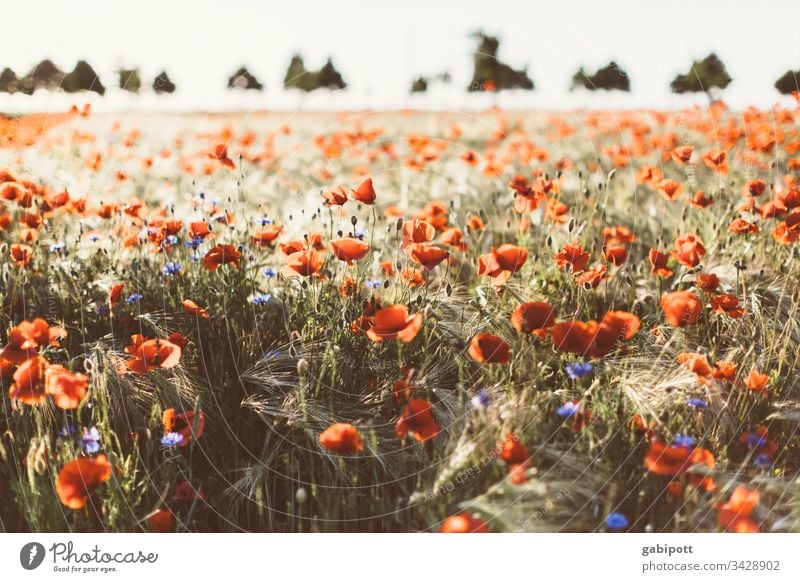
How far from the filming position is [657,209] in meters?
3.64

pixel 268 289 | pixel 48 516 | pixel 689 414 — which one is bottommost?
pixel 48 516

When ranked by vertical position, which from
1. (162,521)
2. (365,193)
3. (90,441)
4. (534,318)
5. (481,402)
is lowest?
(162,521)

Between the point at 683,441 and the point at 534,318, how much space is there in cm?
46

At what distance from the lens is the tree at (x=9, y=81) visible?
2410 millimetres

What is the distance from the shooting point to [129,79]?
262 centimetres

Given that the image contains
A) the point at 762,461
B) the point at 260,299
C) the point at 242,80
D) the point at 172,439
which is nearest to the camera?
the point at 172,439

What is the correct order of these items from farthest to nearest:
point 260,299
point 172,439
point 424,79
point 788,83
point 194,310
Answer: point 424,79 → point 788,83 → point 260,299 → point 194,310 → point 172,439

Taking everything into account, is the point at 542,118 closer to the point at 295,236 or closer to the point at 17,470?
the point at 295,236

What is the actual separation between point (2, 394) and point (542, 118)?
22.0 ft

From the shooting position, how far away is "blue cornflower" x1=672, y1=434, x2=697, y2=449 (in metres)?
1.70

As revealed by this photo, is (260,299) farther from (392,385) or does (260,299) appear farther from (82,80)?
(82,80)

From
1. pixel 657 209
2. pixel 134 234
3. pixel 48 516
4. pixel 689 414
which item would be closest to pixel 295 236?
pixel 134 234

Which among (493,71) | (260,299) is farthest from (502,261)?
(493,71)

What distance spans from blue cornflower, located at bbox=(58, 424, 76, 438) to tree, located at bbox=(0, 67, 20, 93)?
130 centimetres
